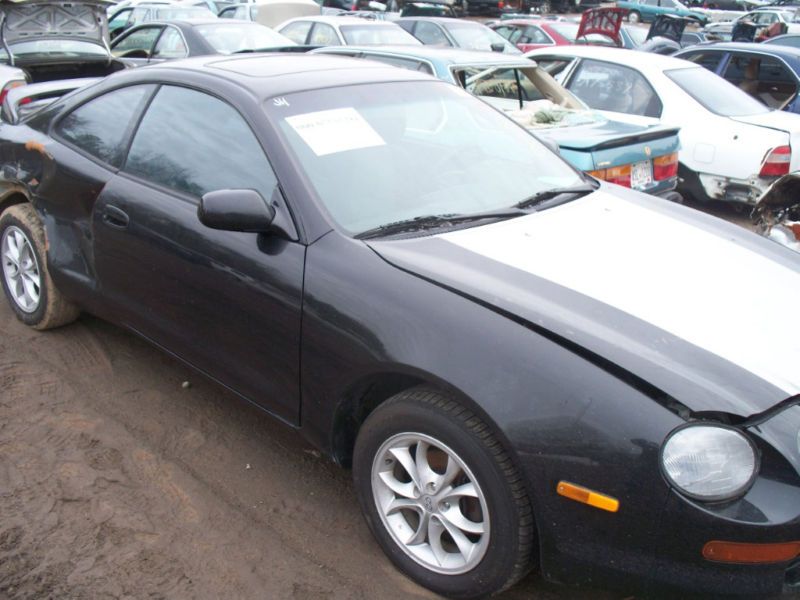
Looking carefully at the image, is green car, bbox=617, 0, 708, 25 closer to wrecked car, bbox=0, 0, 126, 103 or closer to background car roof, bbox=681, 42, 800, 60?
background car roof, bbox=681, 42, 800, 60

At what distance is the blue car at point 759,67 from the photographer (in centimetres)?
877

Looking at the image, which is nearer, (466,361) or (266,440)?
(466,361)

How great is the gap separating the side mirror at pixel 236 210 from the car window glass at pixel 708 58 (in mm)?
8225

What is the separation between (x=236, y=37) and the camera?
30.1 ft

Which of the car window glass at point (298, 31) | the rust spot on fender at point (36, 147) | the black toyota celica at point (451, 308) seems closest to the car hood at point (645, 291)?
the black toyota celica at point (451, 308)

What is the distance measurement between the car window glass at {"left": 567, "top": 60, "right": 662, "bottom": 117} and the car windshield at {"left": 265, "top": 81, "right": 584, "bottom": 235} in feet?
13.8

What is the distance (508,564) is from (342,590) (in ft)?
2.04

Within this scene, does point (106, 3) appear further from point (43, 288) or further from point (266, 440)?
point (266, 440)

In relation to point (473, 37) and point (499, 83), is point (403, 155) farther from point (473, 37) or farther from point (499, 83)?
point (473, 37)

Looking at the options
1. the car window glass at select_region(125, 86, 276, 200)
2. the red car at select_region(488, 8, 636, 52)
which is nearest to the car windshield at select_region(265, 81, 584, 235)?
the car window glass at select_region(125, 86, 276, 200)

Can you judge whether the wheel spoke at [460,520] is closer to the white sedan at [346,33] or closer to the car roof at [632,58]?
the car roof at [632,58]

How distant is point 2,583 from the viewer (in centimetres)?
248

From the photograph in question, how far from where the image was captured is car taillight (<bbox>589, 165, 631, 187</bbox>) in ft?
16.9

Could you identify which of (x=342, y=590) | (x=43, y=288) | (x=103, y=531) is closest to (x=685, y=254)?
Result: (x=342, y=590)
